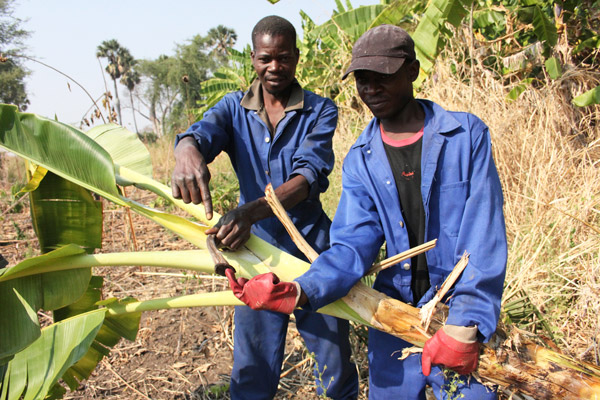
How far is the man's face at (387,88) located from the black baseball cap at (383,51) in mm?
46

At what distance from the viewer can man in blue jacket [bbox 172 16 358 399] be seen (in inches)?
91.8

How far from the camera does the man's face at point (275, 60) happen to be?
7.53 ft

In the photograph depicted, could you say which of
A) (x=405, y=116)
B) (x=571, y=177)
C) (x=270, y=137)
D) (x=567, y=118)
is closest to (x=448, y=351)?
(x=405, y=116)

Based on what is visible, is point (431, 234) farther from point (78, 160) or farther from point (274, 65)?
point (78, 160)

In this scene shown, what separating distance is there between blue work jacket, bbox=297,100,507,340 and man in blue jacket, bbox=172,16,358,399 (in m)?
0.38

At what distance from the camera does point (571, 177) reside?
414cm

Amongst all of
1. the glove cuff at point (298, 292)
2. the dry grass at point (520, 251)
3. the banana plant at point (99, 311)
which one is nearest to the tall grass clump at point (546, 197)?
the dry grass at point (520, 251)

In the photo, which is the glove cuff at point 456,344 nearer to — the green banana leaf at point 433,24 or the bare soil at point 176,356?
the bare soil at point 176,356

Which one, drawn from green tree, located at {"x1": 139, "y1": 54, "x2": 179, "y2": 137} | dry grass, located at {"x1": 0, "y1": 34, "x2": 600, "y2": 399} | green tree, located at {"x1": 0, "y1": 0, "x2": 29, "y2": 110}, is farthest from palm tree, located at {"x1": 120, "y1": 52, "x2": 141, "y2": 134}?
dry grass, located at {"x1": 0, "y1": 34, "x2": 600, "y2": 399}

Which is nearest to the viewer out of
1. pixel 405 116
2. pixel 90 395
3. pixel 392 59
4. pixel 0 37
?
pixel 392 59

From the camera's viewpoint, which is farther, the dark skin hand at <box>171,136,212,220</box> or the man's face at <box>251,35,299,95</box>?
the man's face at <box>251,35,299,95</box>

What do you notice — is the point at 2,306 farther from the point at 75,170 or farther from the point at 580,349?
the point at 580,349

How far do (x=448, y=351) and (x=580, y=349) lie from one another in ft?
5.06

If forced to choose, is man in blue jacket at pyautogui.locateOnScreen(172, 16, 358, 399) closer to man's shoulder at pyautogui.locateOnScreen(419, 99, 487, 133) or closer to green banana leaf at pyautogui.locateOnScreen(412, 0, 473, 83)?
man's shoulder at pyautogui.locateOnScreen(419, 99, 487, 133)
